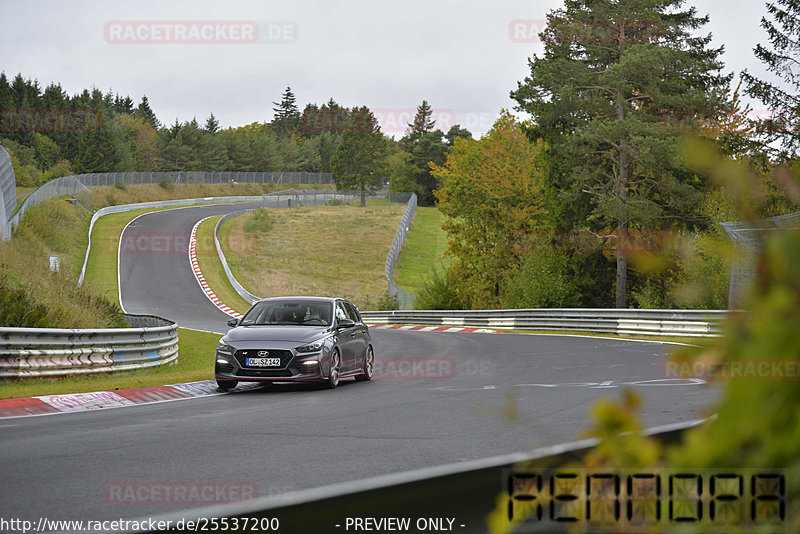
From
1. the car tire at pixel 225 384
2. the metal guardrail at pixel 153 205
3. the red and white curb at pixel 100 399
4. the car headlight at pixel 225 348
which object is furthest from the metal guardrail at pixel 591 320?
the metal guardrail at pixel 153 205

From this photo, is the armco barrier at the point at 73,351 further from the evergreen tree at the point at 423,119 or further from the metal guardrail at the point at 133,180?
the evergreen tree at the point at 423,119

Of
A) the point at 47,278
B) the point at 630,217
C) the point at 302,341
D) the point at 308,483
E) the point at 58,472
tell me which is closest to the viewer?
the point at 308,483

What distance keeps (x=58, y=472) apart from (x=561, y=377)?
1084 cm

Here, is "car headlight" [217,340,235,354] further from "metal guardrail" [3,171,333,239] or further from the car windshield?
"metal guardrail" [3,171,333,239]

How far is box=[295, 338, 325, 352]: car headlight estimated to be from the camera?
50.4 ft

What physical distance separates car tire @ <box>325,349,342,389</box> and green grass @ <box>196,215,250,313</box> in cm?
3940

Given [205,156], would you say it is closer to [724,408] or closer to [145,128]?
[145,128]

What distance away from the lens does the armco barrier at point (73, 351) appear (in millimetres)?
15211

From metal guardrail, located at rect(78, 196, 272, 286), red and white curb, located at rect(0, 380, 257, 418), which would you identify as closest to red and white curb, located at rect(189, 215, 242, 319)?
metal guardrail, located at rect(78, 196, 272, 286)

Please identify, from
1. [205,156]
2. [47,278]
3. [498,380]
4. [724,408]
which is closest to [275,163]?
[205,156]

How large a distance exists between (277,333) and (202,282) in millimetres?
47995

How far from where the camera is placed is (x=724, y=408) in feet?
3.90

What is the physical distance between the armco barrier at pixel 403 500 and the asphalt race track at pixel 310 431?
33cm

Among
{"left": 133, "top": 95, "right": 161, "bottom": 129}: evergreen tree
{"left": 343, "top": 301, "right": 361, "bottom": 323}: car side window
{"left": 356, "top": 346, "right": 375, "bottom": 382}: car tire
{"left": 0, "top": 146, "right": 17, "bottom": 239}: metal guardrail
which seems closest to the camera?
{"left": 356, "top": 346, "right": 375, "bottom": 382}: car tire
